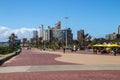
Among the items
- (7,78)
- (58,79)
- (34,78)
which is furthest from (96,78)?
(7,78)

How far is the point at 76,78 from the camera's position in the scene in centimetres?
1719

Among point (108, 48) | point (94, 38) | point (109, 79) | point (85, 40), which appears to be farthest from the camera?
point (94, 38)

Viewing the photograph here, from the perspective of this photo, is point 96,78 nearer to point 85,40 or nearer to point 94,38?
point 85,40

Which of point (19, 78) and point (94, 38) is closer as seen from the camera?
point (19, 78)


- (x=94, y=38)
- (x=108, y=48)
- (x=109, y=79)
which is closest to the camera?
(x=109, y=79)

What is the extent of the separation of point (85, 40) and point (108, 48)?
7983cm

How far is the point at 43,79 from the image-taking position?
16859mm

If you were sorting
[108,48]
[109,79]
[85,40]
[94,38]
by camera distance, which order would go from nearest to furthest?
1. [109,79]
2. [108,48]
3. [85,40]
4. [94,38]

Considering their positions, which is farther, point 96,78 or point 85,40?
point 85,40

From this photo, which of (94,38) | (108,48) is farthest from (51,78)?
(94,38)

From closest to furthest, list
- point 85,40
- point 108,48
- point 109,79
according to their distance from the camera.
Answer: point 109,79 → point 108,48 → point 85,40

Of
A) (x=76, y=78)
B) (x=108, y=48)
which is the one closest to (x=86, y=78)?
(x=76, y=78)

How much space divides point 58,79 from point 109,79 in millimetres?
2263

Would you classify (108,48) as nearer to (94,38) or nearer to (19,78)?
(19,78)
